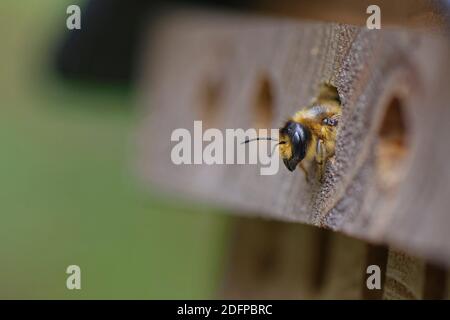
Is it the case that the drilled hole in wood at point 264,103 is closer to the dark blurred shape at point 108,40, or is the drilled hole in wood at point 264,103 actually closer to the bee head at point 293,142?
the bee head at point 293,142

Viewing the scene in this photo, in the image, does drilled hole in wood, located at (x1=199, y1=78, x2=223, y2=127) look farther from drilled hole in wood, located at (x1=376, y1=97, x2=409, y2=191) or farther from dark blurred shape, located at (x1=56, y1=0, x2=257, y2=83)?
drilled hole in wood, located at (x1=376, y1=97, x2=409, y2=191)

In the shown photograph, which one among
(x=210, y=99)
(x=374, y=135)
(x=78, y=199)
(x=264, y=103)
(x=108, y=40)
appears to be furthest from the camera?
(x=78, y=199)

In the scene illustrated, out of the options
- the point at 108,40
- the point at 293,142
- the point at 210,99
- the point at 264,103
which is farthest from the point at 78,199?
the point at 293,142

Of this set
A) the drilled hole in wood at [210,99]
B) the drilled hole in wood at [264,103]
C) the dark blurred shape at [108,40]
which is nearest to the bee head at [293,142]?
the drilled hole in wood at [264,103]

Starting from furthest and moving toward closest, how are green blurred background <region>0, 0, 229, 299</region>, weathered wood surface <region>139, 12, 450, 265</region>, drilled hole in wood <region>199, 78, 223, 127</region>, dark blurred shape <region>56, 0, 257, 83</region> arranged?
1. green blurred background <region>0, 0, 229, 299</region>
2. dark blurred shape <region>56, 0, 257, 83</region>
3. drilled hole in wood <region>199, 78, 223, 127</region>
4. weathered wood surface <region>139, 12, 450, 265</region>

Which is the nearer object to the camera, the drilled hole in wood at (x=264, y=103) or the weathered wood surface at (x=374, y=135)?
the weathered wood surface at (x=374, y=135)

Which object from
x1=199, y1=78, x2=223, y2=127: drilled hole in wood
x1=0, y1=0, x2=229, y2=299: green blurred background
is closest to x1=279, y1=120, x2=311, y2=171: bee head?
x1=199, y1=78, x2=223, y2=127: drilled hole in wood

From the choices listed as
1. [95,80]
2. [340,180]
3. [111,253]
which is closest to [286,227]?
[340,180]

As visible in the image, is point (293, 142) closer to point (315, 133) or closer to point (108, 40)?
point (315, 133)
